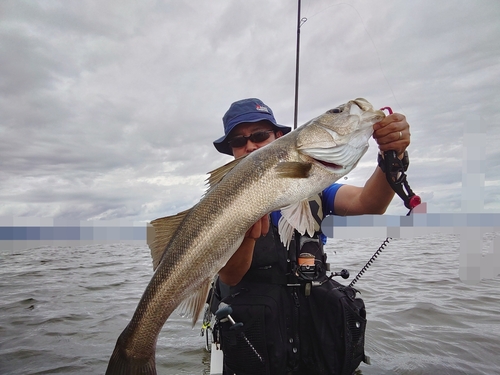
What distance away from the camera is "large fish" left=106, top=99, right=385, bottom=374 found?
2357 millimetres

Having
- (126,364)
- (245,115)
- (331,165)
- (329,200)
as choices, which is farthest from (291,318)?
(245,115)

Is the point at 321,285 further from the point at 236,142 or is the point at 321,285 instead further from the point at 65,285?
the point at 65,285

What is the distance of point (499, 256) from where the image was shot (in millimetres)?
6934

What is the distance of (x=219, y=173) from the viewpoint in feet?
8.58

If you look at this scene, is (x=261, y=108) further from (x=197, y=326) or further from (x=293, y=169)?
(x=197, y=326)

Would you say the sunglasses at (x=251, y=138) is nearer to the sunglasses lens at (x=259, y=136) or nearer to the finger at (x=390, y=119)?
the sunglasses lens at (x=259, y=136)

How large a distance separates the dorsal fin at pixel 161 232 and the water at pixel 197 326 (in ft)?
9.75

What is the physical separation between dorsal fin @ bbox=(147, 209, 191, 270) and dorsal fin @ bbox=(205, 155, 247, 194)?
12.1 inches

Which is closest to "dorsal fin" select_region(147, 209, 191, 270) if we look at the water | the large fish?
the large fish

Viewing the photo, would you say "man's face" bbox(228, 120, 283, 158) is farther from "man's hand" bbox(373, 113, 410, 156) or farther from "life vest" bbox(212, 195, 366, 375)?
"man's hand" bbox(373, 113, 410, 156)

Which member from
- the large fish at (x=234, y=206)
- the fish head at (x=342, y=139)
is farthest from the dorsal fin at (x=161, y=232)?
the fish head at (x=342, y=139)

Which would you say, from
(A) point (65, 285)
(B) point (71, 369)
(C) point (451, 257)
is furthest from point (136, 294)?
(C) point (451, 257)

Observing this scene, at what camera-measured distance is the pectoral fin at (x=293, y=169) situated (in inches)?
93.8

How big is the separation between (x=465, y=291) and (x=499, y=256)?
1.34m
